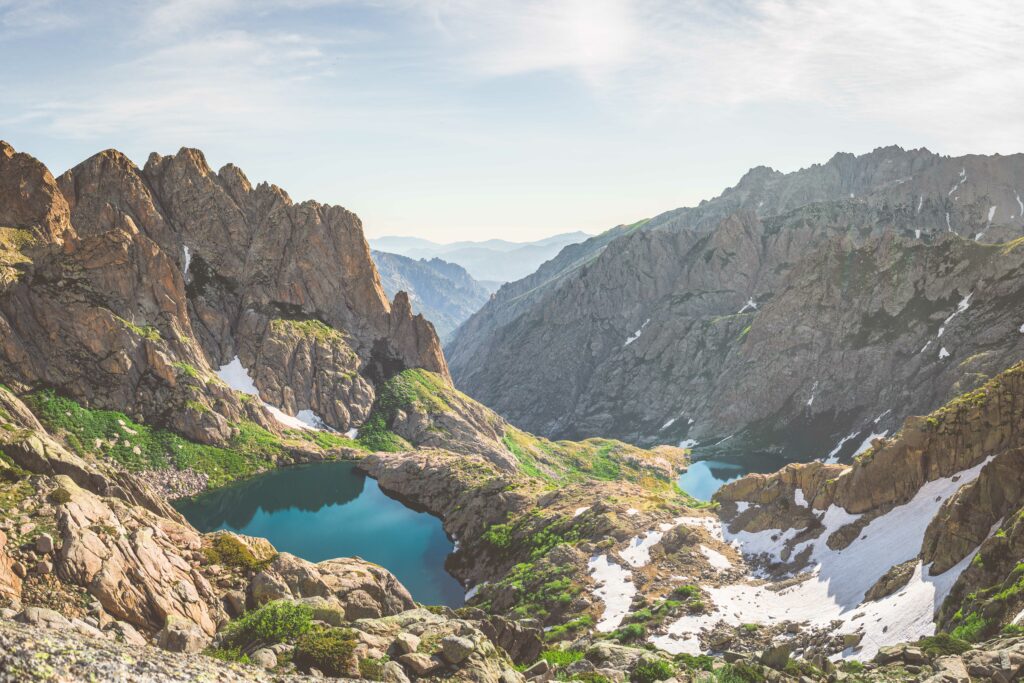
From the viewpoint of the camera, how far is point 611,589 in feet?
192

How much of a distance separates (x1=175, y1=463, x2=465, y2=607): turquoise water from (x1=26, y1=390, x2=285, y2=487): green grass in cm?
515

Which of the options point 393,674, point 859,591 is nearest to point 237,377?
point 859,591

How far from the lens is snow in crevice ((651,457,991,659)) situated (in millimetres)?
39500

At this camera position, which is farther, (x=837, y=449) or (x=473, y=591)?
(x=837, y=449)

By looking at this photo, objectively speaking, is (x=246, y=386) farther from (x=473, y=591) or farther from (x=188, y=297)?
(x=473, y=591)

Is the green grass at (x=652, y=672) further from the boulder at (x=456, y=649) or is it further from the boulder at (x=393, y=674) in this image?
the boulder at (x=393, y=674)

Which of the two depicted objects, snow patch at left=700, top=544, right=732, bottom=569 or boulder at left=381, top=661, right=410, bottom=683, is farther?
snow patch at left=700, top=544, right=732, bottom=569

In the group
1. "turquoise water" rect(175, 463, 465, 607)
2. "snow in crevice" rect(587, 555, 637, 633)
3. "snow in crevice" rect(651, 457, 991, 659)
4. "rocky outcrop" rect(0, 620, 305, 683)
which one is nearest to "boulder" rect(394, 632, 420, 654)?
"rocky outcrop" rect(0, 620, 305, 683)

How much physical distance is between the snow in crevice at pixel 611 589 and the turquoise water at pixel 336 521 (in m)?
18.1

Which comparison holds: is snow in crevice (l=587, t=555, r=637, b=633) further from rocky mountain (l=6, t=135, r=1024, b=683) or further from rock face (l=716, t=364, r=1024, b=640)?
rock face (l=716, t=364, r=1024, b=640)

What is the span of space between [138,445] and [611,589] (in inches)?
3444

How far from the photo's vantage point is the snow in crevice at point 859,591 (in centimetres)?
3950

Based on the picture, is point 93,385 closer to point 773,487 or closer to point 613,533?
point 613,533

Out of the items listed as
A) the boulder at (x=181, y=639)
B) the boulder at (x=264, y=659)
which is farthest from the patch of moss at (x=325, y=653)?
the boulder at (x=181, y=639)
